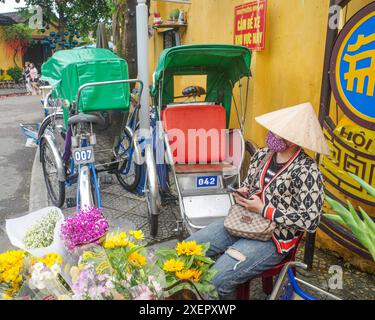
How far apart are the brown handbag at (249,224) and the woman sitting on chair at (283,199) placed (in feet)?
0.12

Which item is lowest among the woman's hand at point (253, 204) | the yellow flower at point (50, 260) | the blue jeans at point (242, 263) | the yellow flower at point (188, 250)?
the blue jeans at point (242, 263)

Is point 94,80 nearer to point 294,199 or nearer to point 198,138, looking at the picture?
point 198,138

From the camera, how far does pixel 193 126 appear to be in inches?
168

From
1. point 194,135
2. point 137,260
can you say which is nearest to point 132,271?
point 137,260

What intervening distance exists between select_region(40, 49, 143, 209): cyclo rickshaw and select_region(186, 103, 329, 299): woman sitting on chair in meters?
1.67

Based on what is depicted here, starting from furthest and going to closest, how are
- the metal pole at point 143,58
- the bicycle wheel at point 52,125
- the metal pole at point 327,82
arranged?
the bicycle wheel at point 52,125, the metal pole at point 143,58, the metal pole at point 327,82

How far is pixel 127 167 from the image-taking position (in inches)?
190

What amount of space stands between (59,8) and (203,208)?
19.9 m

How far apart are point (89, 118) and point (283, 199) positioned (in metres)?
2.31

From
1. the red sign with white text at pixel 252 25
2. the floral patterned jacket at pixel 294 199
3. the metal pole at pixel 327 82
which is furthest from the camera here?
the red sign with white text at pixel 252 25

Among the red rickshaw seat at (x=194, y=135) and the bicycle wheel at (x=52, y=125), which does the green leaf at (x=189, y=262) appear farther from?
the bicycle wheel at (x=52, y=125)

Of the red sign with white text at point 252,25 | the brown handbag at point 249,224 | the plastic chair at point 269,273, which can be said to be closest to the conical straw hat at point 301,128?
the brown handbag at point 249,224

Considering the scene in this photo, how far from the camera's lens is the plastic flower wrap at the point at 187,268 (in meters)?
1.25

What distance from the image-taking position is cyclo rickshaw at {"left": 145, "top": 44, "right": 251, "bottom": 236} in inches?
145
